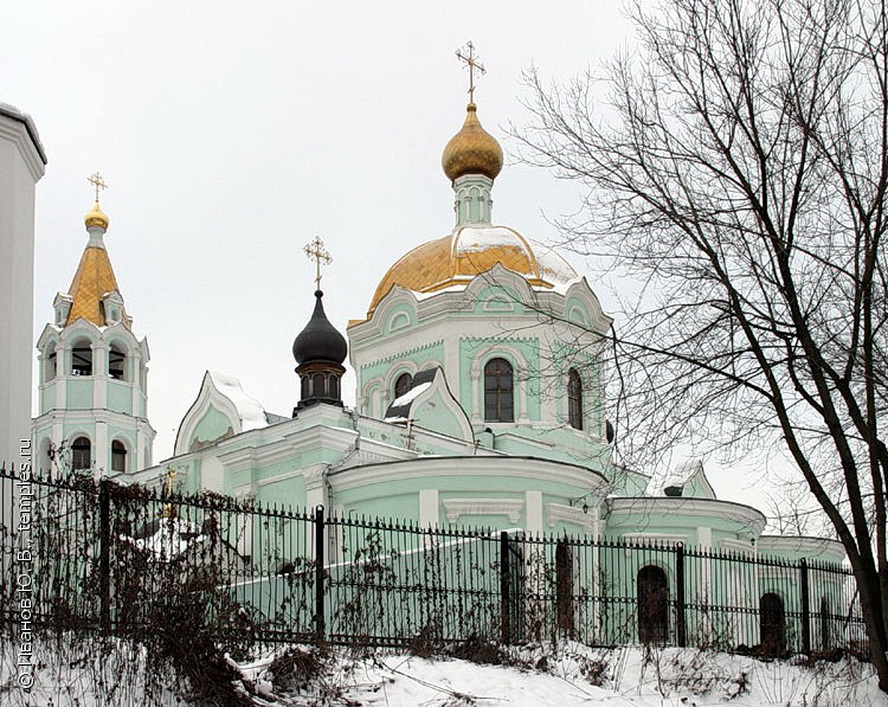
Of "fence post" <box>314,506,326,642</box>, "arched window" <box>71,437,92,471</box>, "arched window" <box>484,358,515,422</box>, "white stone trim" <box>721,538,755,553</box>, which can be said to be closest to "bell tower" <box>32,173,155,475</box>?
"arched window" <box>71,437,92,471</box>

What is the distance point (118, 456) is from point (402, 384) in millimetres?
9190

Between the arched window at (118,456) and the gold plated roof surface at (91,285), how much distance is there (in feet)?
10.1

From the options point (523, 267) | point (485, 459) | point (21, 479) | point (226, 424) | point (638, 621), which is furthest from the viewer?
point (523, 267)

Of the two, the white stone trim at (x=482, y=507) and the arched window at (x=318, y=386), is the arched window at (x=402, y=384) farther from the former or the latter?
the white stone trim at (x=482, y=507)

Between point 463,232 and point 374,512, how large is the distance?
9.53 metres

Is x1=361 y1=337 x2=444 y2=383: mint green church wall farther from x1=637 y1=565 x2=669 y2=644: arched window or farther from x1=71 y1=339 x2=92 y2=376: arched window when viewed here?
x1=637 y1=565 x2=669 y2=644: arched window

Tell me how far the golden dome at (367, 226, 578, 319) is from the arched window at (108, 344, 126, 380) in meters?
7.43

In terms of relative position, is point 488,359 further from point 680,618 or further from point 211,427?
point 680,618

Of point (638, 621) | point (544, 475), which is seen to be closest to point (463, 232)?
point (544, 475)

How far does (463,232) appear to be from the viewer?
93.8 feet

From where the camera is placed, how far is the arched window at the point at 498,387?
1022 inches

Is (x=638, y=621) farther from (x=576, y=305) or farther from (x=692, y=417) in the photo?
(x=576, y=305)

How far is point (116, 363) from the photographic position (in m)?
32.4

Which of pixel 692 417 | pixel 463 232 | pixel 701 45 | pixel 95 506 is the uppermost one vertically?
pixel 463 232
